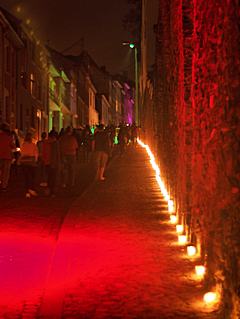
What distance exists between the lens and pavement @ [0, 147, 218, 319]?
6.00 metres

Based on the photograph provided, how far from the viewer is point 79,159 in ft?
100

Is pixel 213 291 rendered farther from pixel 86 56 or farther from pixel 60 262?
pixel 86 56

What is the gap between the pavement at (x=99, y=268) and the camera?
6.00 m

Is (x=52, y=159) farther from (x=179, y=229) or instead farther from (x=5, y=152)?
(x=179, y=229)

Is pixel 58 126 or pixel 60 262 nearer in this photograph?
pixel 60 262

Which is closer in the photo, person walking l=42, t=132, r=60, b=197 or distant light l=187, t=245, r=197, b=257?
distant light l=187, t=245, r=197, b=257

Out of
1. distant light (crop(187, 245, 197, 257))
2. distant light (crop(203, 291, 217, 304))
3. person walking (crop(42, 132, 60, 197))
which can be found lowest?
distant light (crop(203, 291, 217, 304))

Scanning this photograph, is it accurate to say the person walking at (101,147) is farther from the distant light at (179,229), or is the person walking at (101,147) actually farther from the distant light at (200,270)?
the distant light at (200,270)

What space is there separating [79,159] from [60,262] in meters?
22.6

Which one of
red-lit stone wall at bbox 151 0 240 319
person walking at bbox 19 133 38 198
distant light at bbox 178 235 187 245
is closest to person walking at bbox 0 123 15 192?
person walking at bbox 19 133 38 198

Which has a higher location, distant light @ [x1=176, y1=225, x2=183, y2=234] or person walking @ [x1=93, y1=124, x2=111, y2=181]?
person walking @ [x1=93, y1=124, x2=111, y2=181]

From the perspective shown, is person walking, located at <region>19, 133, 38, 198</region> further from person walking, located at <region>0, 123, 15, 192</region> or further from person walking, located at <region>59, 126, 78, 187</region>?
person walking, located at <region>59, 126, 78, 187</region>

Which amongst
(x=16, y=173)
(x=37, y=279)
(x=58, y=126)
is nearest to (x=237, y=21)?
(x=37, y=279)

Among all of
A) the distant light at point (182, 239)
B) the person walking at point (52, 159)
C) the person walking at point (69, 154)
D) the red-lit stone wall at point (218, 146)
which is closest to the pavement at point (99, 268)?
the distant light at point (182, 239)
